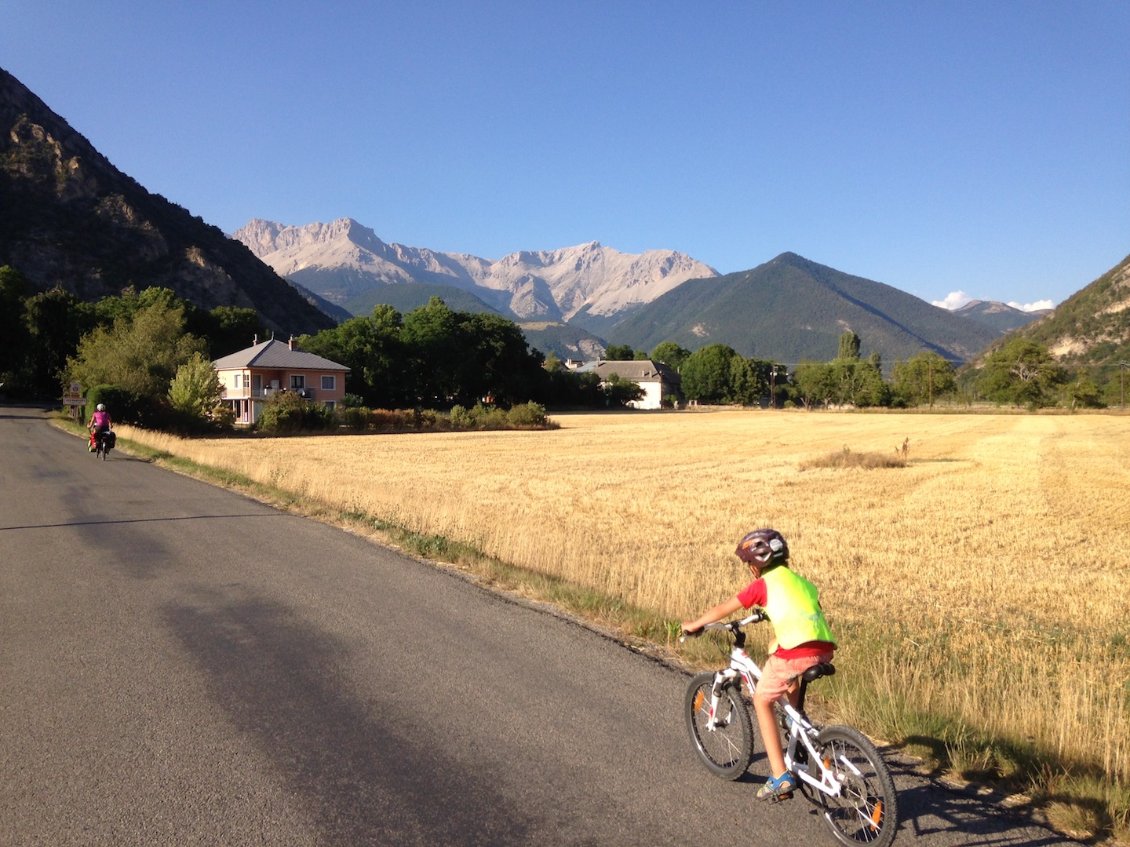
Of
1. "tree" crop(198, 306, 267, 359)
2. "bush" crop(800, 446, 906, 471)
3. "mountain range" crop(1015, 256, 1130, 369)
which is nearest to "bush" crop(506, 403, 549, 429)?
"tree" crop(198, 306, 267, 359)

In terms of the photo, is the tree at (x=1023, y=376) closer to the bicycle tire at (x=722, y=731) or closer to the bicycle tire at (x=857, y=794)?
the bicycle tire at (x=722, y=731)

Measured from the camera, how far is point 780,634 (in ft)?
15.1

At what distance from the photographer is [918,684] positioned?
659 centimetres

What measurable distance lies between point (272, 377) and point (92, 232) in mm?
86493

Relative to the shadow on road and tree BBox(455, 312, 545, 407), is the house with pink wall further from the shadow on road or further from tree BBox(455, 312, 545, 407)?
the shadow on road

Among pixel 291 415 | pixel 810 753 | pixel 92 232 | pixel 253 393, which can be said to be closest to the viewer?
pixel 810 753

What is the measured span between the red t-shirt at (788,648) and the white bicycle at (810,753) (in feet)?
0.28

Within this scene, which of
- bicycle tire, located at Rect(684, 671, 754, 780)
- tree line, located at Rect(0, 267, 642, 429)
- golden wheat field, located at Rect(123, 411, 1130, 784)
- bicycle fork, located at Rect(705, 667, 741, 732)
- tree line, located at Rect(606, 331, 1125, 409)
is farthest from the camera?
tree line, located at Rect(606, 331, 1125, 409)

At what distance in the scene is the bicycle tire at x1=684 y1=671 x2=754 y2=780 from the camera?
4902mm

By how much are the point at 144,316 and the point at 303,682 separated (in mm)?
64326

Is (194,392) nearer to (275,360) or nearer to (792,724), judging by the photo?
(275,360)

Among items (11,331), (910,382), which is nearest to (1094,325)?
(910,382)

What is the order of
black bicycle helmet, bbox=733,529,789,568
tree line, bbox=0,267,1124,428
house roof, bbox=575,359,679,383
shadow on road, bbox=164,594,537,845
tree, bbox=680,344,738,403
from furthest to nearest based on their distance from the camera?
house roof, bbox=575,359,679,383 → tree, bbox=680,344,738,403 → tree line, bbox=0,267,1124,428 → black bicycle helmet, bbox=733,529,789,568 → shadow on road, bbox=164,594,537,845

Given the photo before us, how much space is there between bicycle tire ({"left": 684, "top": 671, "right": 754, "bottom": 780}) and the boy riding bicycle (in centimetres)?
22
